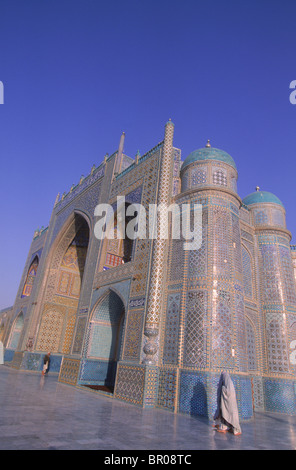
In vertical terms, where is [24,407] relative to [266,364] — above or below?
below

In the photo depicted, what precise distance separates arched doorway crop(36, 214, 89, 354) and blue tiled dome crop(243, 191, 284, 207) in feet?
29.0

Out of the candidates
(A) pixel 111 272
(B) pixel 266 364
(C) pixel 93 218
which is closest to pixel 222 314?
(B) pixel 266 364

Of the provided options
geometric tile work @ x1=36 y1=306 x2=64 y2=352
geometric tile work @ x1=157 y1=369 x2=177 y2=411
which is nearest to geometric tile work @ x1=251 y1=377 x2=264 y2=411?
geometric tile work @ x1=157 y1=369 x2=177 y2=411

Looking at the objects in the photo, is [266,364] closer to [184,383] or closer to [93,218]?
[184,383]

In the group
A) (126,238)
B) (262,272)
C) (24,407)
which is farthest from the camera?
(126,238)

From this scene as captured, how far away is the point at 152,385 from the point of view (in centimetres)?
742

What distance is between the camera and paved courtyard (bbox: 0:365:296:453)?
11.5 feet

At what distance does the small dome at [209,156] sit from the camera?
973 cm

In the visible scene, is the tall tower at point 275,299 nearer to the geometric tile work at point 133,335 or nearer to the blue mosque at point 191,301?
the blue mosque at point 191,301

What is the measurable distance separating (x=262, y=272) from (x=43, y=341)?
1132 centimetres

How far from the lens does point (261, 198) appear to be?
11.4m

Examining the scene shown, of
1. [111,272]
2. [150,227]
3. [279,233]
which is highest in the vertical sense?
[279,233]

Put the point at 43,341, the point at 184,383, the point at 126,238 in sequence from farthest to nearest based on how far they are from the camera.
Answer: the point at 43,341 → the point at 126,238 → the point at 184,383

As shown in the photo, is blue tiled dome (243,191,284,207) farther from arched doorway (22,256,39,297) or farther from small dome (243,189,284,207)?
arched doorway (22,256,39,297)
